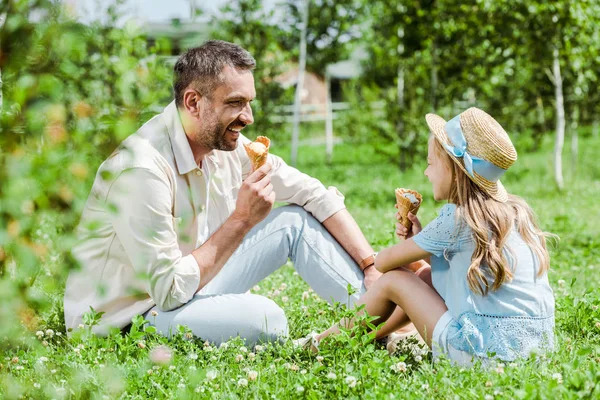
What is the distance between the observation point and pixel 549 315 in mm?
3211

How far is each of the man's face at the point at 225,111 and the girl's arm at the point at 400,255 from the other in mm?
964

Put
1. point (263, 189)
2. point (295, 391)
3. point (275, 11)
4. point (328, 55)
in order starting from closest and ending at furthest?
point (295, 391)
point (263, 189)
point (275, 11)
point (328, 55)

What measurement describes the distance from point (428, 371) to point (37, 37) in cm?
212

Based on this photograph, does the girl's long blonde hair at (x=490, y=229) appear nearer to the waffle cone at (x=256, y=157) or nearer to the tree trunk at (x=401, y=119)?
the waffle cone at (x=256, y=157)

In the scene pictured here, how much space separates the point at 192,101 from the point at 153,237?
786 mm

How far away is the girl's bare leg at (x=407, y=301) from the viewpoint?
3.27 metres

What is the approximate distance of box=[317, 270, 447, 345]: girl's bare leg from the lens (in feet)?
10.7

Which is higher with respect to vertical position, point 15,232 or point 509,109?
point 15,232

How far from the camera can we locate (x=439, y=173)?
3.35 m

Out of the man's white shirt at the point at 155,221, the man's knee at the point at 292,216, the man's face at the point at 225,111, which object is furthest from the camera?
→ the man's knee at the point at 292,216

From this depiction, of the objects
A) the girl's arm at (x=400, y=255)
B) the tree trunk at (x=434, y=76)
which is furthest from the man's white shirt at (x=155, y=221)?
the tree trunk at (x=434, y=76)

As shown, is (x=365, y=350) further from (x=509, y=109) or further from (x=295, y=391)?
(x=509, y=109)

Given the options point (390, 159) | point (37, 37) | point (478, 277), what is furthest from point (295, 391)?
point (390, 159)

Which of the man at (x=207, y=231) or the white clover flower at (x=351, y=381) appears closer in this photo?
the white clover flower at (x=351, y=381)
